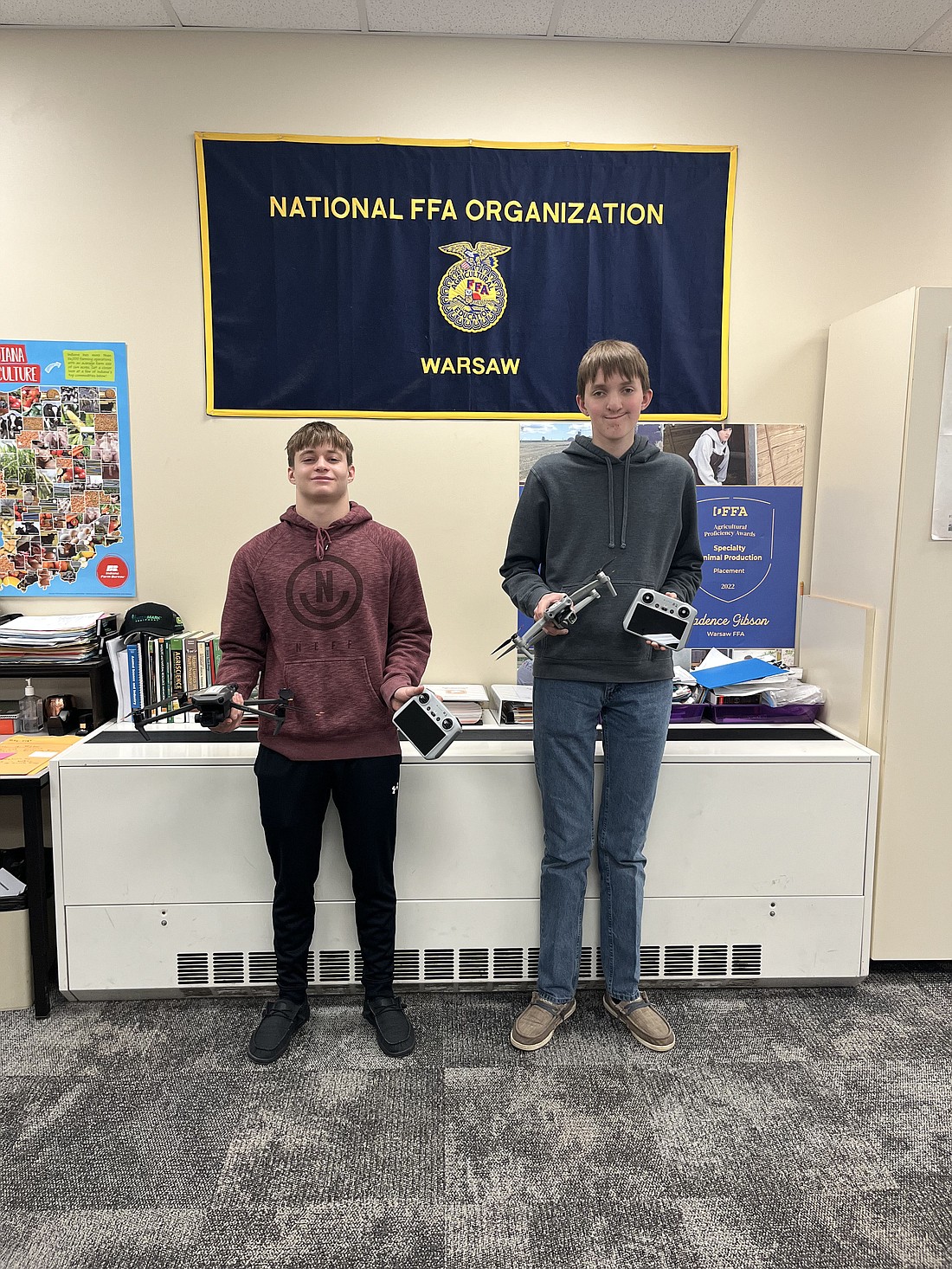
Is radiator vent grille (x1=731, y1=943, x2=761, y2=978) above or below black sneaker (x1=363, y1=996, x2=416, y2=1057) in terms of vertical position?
above

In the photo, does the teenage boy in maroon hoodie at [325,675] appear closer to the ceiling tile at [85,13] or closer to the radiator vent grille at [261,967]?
the radiator vent grille at [261,967]

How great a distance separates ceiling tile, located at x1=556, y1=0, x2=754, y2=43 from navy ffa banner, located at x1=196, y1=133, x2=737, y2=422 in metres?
0.31

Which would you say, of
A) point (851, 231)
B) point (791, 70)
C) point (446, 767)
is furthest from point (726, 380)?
point (446, 767)

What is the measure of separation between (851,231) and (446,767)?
6.89 feet

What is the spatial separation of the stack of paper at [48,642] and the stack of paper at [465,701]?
40.5 inches

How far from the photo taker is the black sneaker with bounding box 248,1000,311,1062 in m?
2.02

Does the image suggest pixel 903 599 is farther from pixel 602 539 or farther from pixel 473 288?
pixel 473 288

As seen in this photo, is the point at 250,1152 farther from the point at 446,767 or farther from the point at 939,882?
the point at 939,882

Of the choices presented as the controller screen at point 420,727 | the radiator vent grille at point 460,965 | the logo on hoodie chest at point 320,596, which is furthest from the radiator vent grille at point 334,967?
the logo on hoodie chest at point 320,596

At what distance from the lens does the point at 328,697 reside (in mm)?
1973

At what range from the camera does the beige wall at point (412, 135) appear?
2541 millimetres

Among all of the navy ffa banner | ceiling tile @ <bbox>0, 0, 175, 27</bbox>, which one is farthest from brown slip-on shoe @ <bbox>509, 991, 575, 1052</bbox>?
ceiling tile @ <bbox>0, 0, 175, 27</bbox>

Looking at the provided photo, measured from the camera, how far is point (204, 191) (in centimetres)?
257

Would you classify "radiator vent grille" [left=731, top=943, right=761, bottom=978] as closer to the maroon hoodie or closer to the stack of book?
the maroon hoodie
